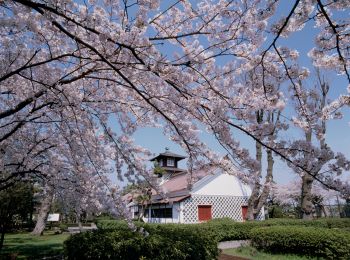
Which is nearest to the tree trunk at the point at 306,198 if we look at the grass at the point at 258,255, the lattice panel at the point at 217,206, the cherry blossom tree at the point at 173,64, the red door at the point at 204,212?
the lattice panel at the point at 217,206

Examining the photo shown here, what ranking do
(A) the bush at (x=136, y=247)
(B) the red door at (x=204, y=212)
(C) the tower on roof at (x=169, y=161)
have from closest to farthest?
1. (A) the bush at (x=136, y=247)
2. (B) the red door at (x=204, y=212)
3. (C) the tower on roof at (x=169, y=161)

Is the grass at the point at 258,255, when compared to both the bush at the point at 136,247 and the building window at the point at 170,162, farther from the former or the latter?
the building window at the point at 170,162

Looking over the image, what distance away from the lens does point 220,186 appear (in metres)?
24.6

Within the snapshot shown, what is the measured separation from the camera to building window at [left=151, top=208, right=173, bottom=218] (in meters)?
25.1

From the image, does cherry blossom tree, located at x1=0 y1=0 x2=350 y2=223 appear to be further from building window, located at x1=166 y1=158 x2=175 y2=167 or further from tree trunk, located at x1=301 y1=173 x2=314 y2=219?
building window, located at x1=166 y1=158 x2=175 y2=167

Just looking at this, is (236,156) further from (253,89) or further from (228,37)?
(228,37)

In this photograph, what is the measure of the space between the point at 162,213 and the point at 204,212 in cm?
491

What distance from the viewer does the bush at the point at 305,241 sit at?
9.75 m

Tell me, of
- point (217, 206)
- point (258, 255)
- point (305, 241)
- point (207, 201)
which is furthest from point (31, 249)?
point (217, 206)

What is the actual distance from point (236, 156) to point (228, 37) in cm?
160

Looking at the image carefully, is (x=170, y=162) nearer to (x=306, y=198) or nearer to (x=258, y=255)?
(x=306, y=198)

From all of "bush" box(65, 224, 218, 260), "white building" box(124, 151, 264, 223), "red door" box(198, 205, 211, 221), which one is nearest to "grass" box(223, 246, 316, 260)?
"bush" box(65, 224, 218, 260)

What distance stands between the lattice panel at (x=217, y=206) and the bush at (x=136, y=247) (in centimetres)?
1518

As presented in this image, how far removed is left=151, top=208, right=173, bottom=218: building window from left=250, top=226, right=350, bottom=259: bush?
40.5 ft
